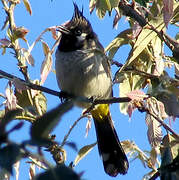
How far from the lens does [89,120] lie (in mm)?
2449

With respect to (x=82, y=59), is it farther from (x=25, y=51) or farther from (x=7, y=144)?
(x=7, y=144)

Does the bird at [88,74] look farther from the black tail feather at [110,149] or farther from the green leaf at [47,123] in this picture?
the green leaf at [47,123]

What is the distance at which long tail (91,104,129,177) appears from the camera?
120 inches

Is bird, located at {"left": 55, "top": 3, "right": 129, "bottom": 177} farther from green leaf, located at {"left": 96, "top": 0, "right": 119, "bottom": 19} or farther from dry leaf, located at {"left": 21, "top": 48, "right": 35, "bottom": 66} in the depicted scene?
green leaf, located at {"left": 96, "top": 0, "right": 119, "bottom": 19}

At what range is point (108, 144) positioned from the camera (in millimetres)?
3523

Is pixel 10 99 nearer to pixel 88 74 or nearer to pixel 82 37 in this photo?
pixel 88 74

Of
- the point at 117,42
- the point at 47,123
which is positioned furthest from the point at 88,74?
the point at 47,123

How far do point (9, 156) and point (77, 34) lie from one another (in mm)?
2941

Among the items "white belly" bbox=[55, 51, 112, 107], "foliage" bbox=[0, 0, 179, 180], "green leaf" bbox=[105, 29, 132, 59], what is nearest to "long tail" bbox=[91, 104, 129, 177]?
"white belly" bbox=[55, 51, 112, 107]

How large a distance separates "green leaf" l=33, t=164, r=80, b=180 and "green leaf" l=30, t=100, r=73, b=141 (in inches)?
1.8

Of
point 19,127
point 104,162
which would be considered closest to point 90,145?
point 104,162

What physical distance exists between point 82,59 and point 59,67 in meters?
0.20

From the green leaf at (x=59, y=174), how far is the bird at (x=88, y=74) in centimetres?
238

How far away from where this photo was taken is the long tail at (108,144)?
3.04 meters
